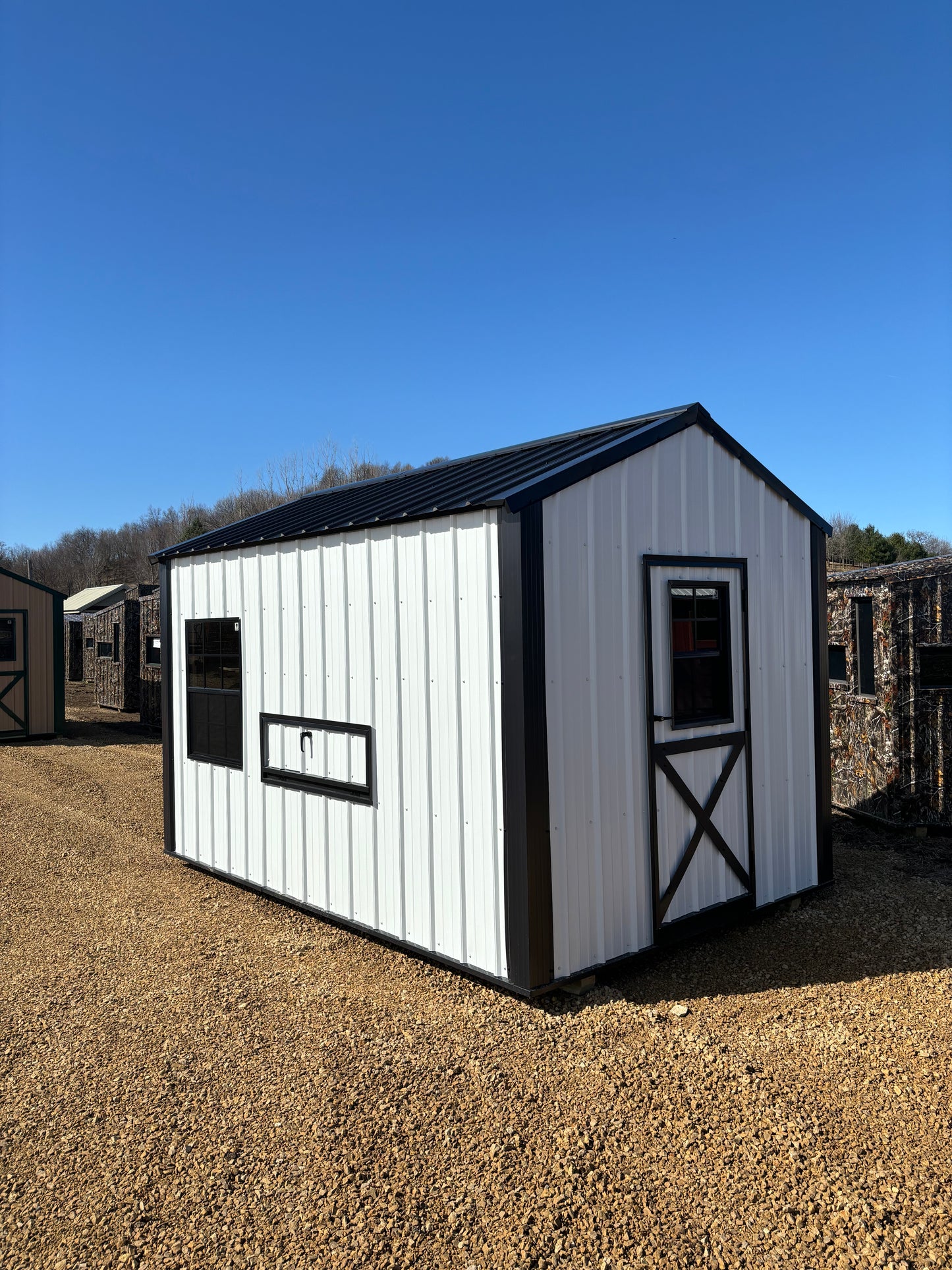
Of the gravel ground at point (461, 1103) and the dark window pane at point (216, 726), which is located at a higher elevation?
the dark window pane at point (216, 726)

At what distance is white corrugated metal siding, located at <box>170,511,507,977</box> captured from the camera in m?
4.58

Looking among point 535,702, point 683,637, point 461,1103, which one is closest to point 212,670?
point 535,702

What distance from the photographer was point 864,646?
8758 millimetres

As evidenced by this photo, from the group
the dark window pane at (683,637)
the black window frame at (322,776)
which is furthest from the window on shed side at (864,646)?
the black window frame at (322,776)

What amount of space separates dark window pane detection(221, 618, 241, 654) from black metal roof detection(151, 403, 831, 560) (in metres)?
0.60

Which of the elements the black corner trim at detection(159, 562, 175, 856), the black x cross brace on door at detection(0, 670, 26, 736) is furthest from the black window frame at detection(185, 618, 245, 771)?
the black x cross brace on door at detection(0, 670, 26, 736)

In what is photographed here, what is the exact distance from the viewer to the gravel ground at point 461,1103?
9.14ft

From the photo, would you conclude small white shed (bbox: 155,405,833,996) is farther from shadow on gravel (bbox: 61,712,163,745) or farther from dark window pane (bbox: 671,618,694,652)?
shadow on gravel (bbox: 61,712,163,745)

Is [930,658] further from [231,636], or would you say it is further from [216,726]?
[216,726]

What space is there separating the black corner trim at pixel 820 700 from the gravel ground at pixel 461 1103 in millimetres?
658

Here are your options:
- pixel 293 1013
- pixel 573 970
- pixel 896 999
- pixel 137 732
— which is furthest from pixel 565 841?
pixel 137 732

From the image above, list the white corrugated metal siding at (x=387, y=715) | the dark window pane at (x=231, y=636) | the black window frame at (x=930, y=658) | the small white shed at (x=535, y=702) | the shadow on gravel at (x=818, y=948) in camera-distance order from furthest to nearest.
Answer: the black window frame at (x=930, y=658), the dark window pane at (x=231, y=636), the shadow on gravel at (x=818, y=948), the white corrugated metal siding at (x=387, y=715), the small white shed at (x=535, y=702)

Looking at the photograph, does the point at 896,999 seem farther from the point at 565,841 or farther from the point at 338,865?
the point at 338,865

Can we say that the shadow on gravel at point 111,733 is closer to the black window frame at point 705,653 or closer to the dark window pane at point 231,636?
the dark window pane at point 231,636
